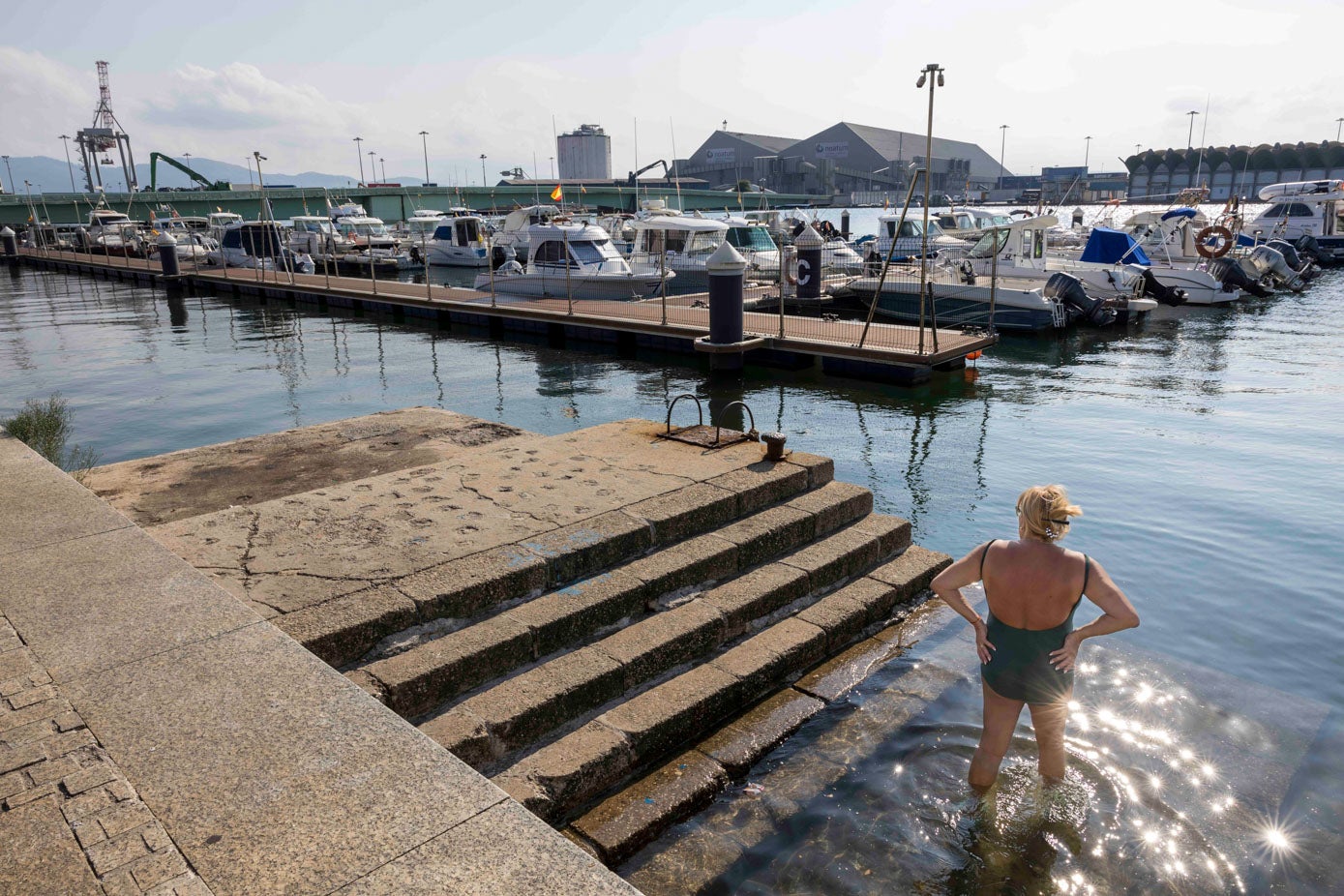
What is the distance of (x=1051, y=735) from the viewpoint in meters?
4.61

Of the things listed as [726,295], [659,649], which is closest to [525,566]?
[659,649]

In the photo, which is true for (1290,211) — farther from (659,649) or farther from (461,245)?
(659,649)

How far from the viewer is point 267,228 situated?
134 ft

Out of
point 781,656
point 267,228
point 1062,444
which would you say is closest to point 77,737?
point 781,656

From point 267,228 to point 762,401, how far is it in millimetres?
33510

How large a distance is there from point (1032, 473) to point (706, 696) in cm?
809

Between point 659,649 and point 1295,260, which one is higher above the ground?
point 1295,260

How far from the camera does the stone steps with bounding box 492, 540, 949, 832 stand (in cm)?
448

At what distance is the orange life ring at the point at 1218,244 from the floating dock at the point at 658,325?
18.0 meters

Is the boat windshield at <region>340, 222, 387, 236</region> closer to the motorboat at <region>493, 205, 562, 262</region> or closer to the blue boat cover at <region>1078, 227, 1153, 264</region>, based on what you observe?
the motorboat at <region>493, 205, 562, 262</region>

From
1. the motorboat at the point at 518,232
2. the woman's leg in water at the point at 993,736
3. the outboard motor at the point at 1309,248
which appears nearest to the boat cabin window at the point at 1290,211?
the outboard motor at the point at 1309,248

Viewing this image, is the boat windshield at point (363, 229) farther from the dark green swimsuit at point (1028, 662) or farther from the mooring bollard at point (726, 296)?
the dark green swimsuit at point (1028, 662)

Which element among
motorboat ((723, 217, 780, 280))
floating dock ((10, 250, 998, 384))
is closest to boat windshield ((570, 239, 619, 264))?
floating dock ((10, 250, 998, 384))

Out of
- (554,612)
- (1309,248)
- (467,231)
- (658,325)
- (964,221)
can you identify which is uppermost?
(467,231)
